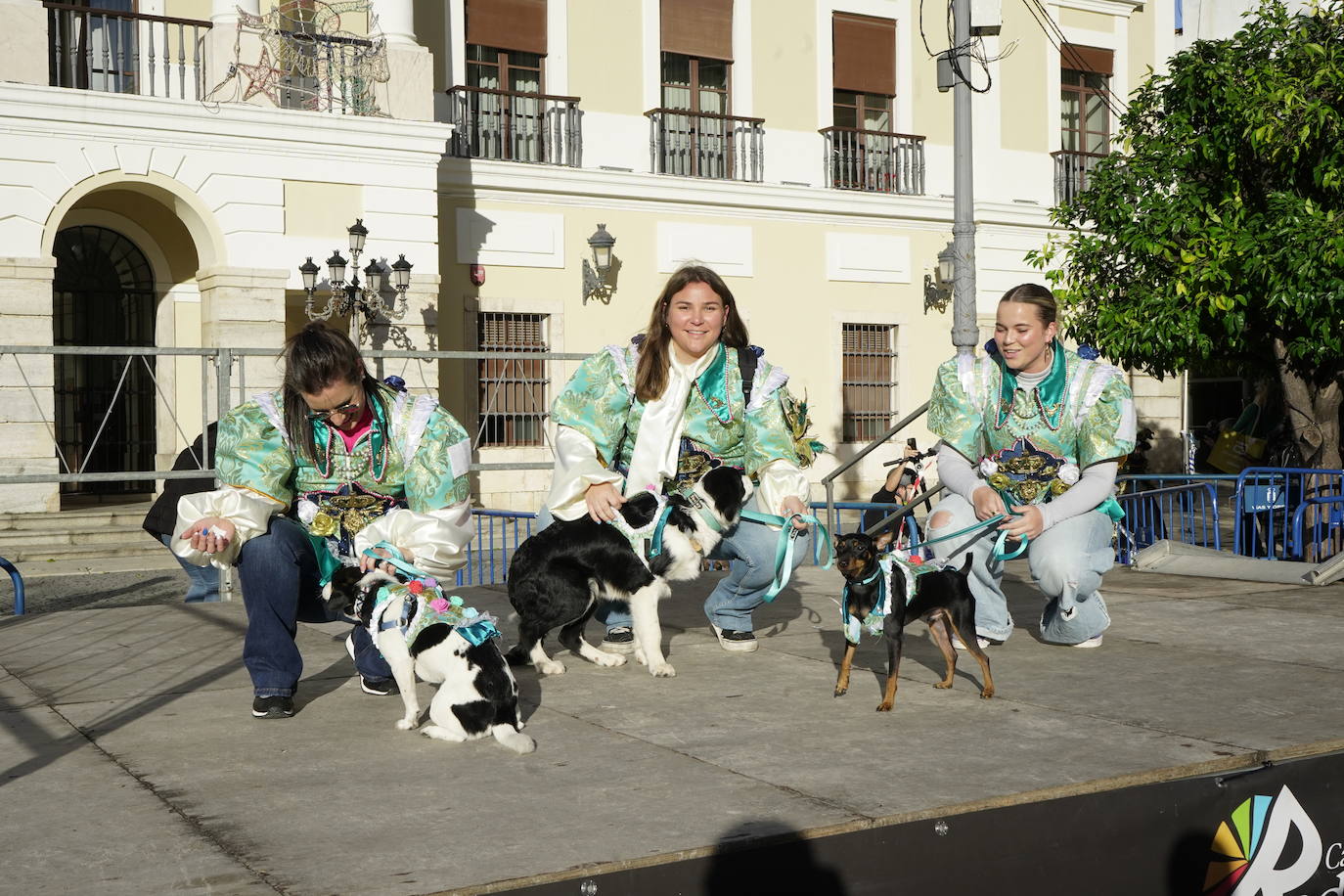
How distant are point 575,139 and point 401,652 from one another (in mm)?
15104

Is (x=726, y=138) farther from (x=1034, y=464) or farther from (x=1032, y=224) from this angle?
(x=1034, y=464)

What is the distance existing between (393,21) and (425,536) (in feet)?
42.5

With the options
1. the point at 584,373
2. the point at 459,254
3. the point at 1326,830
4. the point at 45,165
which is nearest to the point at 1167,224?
the point at 584,373

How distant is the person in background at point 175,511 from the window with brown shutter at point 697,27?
13.3 meters

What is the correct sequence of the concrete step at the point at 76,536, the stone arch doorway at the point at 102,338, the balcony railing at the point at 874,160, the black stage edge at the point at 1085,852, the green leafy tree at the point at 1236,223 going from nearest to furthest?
the black stage edge at the point at 1085,852, the green leafy tree at the point at 1236,223, the concrete step at the point at 76,536, the stone arch doorway at the point at 102,338, the balcony railing at the point at 874,160

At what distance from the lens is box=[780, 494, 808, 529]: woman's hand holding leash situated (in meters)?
5.01

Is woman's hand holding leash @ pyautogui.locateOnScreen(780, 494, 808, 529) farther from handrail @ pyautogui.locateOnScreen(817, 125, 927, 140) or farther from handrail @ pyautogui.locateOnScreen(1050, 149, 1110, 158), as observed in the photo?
handrail @ pyautogui.locateOnScreen(1050, 149, 1110, 158)

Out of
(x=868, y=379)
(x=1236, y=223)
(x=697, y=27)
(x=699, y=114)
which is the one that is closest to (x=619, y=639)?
(x=1236, y=223)

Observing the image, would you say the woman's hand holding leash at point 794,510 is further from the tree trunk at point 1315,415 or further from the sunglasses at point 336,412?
the tree trunk at point 1315,415

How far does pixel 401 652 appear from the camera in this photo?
161 inches

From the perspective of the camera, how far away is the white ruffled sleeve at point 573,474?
16.4 ft

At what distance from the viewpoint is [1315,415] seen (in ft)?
36.6

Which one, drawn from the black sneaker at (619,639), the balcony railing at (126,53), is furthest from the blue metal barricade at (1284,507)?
the balcony railing at (126,53)

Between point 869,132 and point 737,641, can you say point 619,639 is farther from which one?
point 869,132
